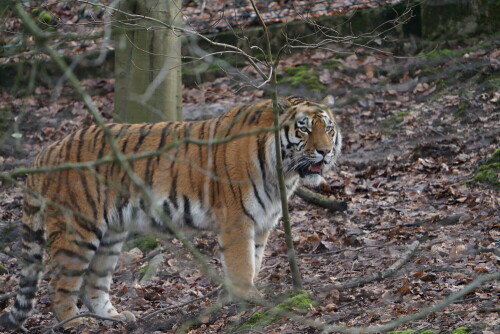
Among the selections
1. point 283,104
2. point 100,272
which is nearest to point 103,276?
point 100,272

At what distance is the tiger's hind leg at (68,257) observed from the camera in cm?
664

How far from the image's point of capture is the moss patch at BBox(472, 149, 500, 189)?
7.68 metres

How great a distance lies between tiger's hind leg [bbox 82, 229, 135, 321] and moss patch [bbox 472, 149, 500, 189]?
3514mm

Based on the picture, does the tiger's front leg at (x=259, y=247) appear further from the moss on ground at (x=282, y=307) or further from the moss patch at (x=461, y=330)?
the moss patch at (x=461, y=330)

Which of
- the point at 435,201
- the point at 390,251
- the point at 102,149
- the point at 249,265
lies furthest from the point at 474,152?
the point at 102,149

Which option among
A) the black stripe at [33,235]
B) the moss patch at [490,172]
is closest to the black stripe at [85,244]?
the black stripe at [33,235]

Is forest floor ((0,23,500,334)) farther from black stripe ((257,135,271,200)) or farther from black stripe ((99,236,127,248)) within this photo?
black stripe ((257,135,271,200))

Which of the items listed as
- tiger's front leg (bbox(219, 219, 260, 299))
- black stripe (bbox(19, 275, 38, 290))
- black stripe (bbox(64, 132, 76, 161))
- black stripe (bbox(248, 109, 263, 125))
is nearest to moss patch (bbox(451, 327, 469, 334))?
tiger's front leg (bbox(219, 219, 260, 299))

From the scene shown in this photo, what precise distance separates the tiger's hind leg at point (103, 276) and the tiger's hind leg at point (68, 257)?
0.23 meters

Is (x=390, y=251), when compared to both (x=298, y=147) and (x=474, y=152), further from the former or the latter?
(x=474, y=152)

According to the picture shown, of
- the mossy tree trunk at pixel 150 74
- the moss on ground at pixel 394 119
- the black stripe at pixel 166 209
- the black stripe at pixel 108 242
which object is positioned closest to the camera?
the black stripe at pixel 166 209

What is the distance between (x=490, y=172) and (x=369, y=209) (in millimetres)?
1235

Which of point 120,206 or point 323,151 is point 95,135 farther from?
point 323,151

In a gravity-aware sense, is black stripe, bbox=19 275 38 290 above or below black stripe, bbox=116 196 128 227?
below
